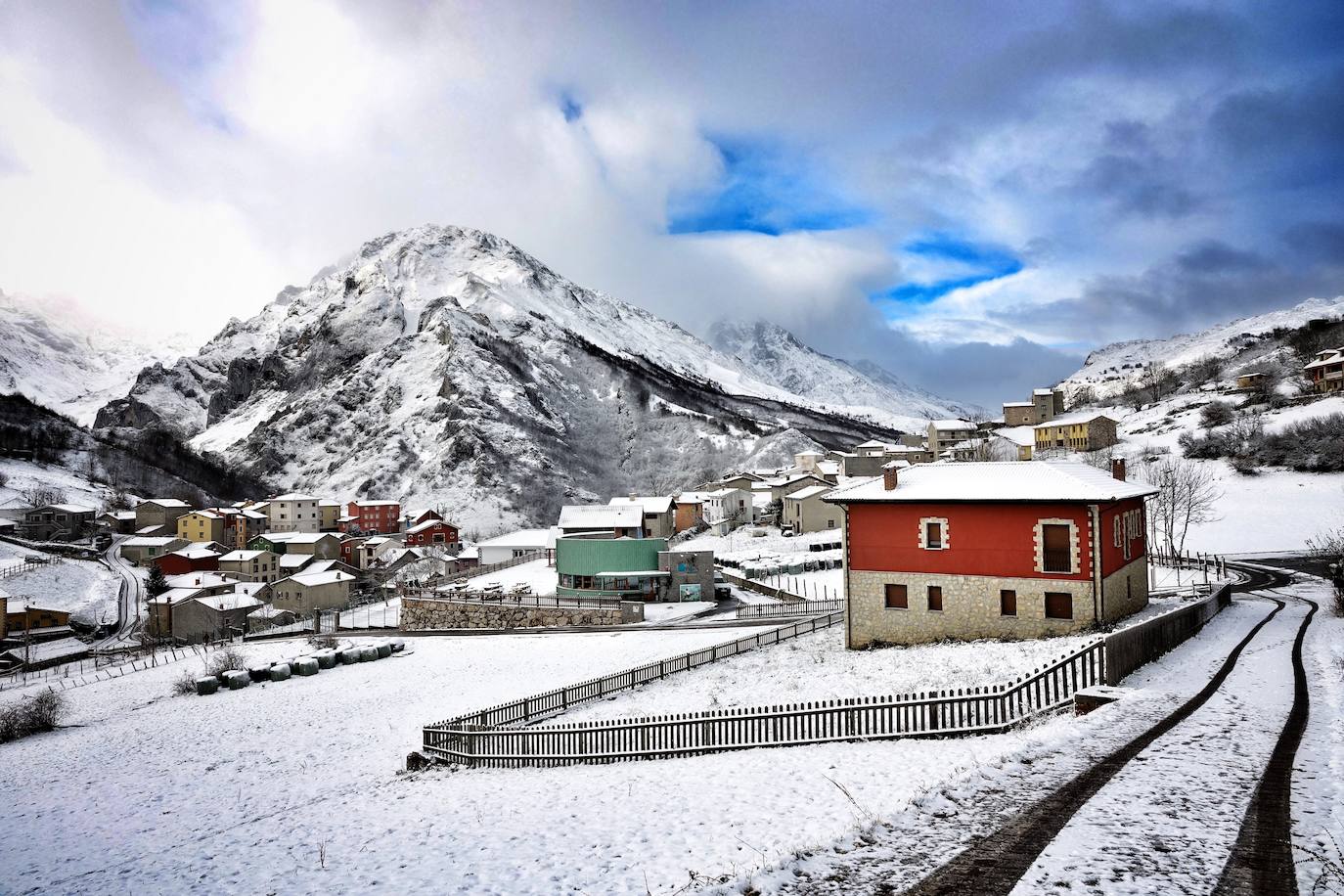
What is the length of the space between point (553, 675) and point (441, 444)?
5058 inches

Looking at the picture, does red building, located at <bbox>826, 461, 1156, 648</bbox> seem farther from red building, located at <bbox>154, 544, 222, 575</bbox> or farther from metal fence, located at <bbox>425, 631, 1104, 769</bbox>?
red building, located at <bbox>154, 544, 222, 575</bbox>

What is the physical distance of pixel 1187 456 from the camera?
85.6 metres

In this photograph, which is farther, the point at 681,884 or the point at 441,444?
the point at 441,444

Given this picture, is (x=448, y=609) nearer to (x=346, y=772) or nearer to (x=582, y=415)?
(x=346, y=772)

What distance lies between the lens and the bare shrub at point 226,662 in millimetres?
40803

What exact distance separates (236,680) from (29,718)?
8.17m

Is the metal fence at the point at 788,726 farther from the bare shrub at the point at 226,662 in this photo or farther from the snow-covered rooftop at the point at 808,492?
the snow-covered rooftop at the point at 808,492

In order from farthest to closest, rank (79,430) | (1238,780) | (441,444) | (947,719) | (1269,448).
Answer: (79,430)
(441,444)
(1269,448)
(947,719)
(1238,780)

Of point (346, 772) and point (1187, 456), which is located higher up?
point (1187, 456)

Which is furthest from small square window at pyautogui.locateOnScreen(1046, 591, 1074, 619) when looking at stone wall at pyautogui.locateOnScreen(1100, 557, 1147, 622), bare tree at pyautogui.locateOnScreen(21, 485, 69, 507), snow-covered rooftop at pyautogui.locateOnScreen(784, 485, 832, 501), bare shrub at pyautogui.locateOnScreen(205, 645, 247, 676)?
bare tree at pyautogui.locateOnScreen(21, 485, 69, 507)

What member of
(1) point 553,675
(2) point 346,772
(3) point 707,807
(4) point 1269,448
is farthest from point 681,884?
(4) point 1269,448

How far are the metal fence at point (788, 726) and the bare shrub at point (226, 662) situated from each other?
2734 cm

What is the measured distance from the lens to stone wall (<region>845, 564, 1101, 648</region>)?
87.2 feet

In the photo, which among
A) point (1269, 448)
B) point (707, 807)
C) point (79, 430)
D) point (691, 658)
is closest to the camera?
point (707, 807)
